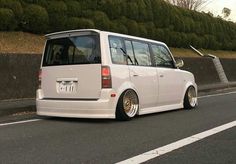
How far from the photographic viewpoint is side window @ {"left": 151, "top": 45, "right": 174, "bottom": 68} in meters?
12.0

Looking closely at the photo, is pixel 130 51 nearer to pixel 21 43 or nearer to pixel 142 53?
pixel 142 53

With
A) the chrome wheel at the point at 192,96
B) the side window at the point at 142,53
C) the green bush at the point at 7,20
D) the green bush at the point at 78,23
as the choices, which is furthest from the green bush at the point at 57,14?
the side window at the point at 142,53

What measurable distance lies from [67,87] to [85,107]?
2.05ft

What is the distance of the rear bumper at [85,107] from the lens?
32.9 ft

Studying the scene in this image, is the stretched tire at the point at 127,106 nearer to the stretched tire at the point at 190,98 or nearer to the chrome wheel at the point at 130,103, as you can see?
the chrome wheel at the point at 130,103

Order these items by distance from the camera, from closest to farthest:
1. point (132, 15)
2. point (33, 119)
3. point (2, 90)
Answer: point (33, 119)
point (2, 90)
point (132, 15)

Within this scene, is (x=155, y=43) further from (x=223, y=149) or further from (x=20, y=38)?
(x=20, y=38)

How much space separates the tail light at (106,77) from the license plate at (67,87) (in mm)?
637

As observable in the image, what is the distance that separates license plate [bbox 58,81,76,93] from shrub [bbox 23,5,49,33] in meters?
7.55

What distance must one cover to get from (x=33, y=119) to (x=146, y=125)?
96.4 inches

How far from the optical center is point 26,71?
47.7 feet

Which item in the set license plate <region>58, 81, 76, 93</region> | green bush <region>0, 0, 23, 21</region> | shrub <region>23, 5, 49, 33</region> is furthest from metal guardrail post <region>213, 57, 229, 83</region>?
license plate <region>58, 81, 76, 93</region>

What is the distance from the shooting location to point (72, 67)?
34.0 feet

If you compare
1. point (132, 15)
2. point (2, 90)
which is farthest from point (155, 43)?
point (132, 15)
